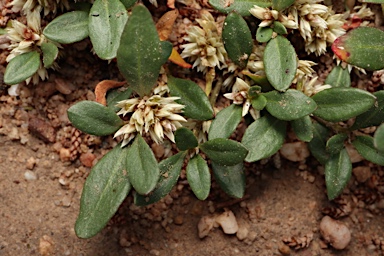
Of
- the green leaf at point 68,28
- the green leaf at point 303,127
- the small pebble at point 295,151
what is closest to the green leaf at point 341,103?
the green leaf at point 303,127

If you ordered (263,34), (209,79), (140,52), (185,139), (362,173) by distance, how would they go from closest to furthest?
(140,52), (185,139), (263,34), (209,79), (362,173)

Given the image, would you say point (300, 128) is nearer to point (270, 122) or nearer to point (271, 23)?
point (270, 122)

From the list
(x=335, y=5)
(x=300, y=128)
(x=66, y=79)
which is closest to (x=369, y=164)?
(x=300, y=128)

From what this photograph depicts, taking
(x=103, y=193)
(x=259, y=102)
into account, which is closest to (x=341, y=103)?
(x=259, y=102)

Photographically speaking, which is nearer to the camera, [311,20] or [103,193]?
[103,193]

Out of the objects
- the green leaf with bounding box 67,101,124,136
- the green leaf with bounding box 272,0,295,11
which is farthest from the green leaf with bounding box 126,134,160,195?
the green leaf with bounding box 272,0,295,11

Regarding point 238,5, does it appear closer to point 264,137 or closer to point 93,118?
point 264,137

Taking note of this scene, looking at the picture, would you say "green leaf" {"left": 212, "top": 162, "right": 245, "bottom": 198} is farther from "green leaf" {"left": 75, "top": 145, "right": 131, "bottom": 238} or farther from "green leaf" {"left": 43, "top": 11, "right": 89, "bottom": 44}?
"green leaf" {"left": 43, "top": 11, "right": 89, "bottom": 44}
